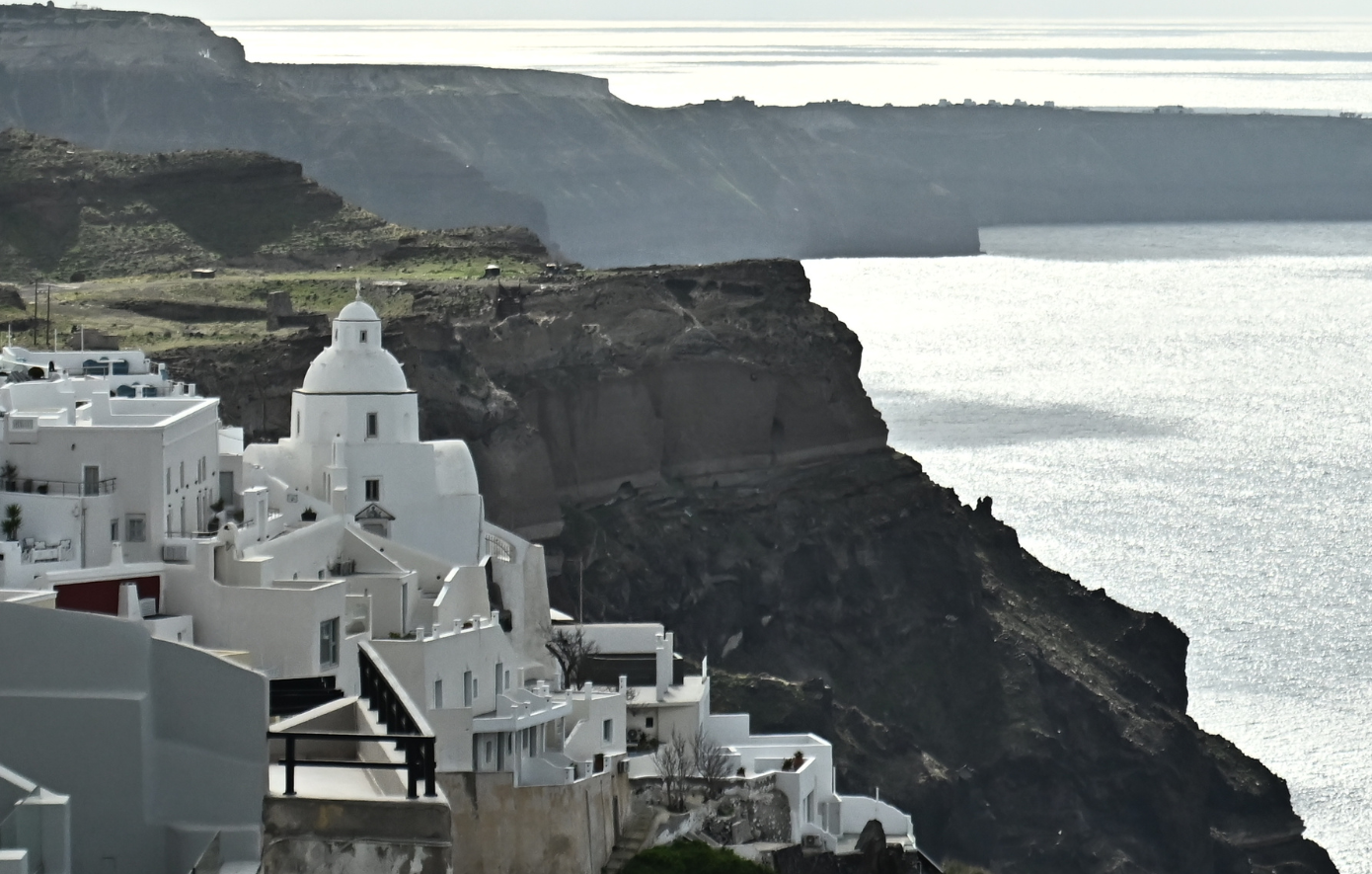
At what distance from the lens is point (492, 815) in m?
23.5

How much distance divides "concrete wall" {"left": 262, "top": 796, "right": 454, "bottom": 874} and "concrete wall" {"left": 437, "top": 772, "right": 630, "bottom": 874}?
7.35 meters

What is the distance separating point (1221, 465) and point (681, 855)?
10346 cm

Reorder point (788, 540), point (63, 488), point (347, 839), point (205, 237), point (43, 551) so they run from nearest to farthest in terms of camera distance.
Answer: point (347, 839) → point (43, 551) → point (63, 488) → point (788, 540) → point (205, 237)

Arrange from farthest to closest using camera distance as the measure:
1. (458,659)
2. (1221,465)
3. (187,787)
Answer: (1221,465), (458,659), (187,787)

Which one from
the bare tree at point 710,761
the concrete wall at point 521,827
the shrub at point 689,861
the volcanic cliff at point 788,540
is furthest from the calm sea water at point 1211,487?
the concrete wall at point 521,827

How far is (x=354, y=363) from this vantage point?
44844 mm

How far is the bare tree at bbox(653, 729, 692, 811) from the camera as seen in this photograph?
119 feet

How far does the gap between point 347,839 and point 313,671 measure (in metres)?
19.6

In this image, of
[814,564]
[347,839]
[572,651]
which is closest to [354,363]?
[572,651]

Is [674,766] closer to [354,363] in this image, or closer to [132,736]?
[354,363]

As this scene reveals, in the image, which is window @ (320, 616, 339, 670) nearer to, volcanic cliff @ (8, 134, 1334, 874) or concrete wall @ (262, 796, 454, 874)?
concrete wall @ (262, 796, 454, 874)

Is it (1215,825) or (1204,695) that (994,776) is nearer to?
(1215,825)

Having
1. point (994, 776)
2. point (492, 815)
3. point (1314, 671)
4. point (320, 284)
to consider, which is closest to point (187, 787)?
point (492, 815)

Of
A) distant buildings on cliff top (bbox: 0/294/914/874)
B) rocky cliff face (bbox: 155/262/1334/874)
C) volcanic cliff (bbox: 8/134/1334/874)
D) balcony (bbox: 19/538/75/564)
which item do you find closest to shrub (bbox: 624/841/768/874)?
distant buildings on cliff top (bbox: 0/294/914/874)
